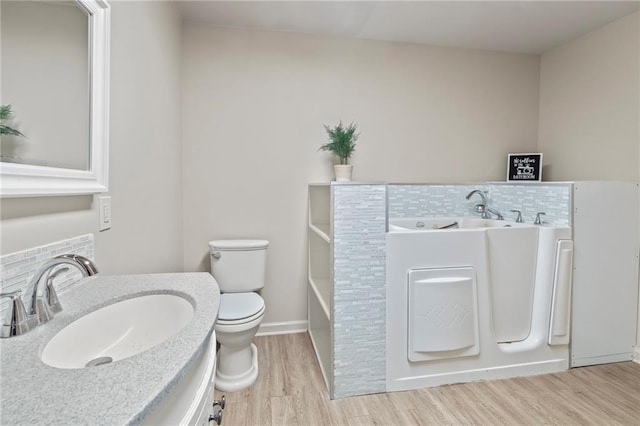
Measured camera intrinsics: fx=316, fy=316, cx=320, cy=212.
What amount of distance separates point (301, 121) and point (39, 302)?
6.79 feet

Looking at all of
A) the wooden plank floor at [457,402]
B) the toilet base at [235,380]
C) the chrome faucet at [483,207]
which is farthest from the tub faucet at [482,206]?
the toilet base at [235,380]

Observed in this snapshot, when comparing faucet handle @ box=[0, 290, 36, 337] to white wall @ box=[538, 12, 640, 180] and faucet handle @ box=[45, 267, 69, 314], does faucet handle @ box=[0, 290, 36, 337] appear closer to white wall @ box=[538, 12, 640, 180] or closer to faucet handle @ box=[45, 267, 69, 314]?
faucet handle @ box=[45, 267, 69, 314]

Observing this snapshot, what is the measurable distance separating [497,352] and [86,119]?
2.38 meters

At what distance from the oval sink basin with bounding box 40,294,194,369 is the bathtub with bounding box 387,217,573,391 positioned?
1.19 meters

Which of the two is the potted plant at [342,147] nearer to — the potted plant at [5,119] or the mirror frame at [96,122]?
the mirror frame at [96,122]

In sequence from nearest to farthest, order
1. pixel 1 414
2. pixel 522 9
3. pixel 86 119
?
1. pixel 1 414
2. pixel 86 119
3. pixel 522 9

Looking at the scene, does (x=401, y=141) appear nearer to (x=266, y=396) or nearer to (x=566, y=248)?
(x=566, y=248)

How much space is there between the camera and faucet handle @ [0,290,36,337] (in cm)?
70

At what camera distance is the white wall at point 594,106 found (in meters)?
2.21

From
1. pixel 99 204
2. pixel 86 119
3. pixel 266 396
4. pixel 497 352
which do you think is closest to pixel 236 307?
pixel 266 396

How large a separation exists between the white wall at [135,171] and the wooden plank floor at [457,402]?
944 mm

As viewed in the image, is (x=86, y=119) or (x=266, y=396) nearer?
(x=86, y=119)

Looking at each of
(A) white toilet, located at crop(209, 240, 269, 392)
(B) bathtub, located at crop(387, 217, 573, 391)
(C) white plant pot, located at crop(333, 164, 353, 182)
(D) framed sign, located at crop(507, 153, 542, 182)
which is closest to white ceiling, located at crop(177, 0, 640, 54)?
(D) framed sign, located at crop(507, 153, 542, 182)

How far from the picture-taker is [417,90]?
2.72 m
